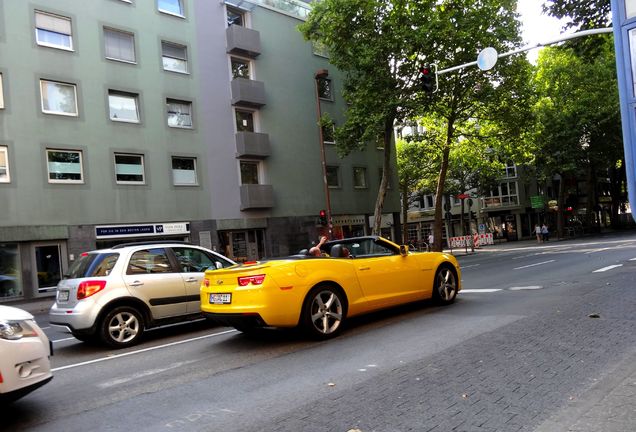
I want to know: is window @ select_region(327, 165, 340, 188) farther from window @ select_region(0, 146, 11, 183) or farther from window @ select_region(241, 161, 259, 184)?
window @ select_region(0, 146, 11, 183)

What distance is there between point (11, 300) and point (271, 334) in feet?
49.9

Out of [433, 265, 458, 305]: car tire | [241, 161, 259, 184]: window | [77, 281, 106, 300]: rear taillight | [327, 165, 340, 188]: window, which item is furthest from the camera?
[327, 165, 340, 188]: window

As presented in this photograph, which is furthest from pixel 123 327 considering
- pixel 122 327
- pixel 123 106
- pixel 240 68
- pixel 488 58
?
pixel 240 68

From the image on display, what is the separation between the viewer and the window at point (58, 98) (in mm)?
20094

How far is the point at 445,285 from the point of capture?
30.0 ft


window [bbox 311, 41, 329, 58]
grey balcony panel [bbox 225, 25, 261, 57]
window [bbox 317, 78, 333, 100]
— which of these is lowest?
window [bbox 317, 78, 333, 100]

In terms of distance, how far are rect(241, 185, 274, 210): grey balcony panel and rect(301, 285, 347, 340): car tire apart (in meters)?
18.8

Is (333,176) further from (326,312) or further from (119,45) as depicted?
(326,312)

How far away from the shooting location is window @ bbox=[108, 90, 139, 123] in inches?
863

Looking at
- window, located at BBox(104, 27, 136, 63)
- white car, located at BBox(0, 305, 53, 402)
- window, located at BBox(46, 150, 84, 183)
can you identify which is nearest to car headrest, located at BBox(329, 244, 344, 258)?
white car, located at BBox(0, 305, 53, 402)

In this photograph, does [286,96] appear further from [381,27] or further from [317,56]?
[381,27]

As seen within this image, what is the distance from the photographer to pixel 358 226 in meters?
32.2

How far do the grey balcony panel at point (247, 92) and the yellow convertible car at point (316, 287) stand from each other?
18.9 meters

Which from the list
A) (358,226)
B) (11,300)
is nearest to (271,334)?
(11,300)
